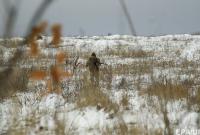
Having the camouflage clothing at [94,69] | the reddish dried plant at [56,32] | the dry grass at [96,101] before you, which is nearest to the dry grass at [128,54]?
the camouflage clothing at [94,69]

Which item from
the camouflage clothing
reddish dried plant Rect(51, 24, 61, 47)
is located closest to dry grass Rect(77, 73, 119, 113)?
the camouflage clothing

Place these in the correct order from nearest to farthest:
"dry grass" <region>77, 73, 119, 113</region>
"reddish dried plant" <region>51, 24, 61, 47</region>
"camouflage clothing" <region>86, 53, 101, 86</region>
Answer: "reddish dried plant" <region>51, 24, 61, 47</region> → "dry grass" <region>77, 73, 119, 113</region> → "camouflage clothing" <region>86, 53, 101, 86</region>

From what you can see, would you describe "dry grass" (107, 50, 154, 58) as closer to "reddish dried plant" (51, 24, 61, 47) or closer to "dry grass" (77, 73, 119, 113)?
"dry grass" (77, 73, 119, 113)

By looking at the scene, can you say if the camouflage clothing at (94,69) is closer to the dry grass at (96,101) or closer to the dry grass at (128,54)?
the dry grass at (96,101)

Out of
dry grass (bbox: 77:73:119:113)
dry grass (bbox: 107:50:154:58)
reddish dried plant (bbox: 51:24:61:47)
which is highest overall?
dry grass (bbox: 107:50:154:58)

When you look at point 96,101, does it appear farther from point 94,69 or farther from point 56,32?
point 56,32

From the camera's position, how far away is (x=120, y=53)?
20.8m

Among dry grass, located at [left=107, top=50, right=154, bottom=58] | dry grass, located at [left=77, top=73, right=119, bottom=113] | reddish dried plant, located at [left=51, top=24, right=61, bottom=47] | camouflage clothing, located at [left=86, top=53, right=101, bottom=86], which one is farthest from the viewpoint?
dry grass, located at [left=107, top=50, right=154, bottom=58]

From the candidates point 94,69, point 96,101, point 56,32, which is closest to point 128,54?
point 94,69

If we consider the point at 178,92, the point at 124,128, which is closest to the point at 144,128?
the point at 124,128

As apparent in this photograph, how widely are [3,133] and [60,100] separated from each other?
2.24 m

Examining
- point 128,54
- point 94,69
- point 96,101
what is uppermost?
point 128,54

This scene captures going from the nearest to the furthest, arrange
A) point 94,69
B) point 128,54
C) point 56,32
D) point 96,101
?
point 56,32 → point 96,101 → point 94,69 → point 128,54

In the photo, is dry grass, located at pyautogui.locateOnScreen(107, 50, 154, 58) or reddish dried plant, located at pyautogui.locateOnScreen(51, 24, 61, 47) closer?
reddish dried plant, located at pyautogui.locateOnScreen(51, 24, 61, 47)
